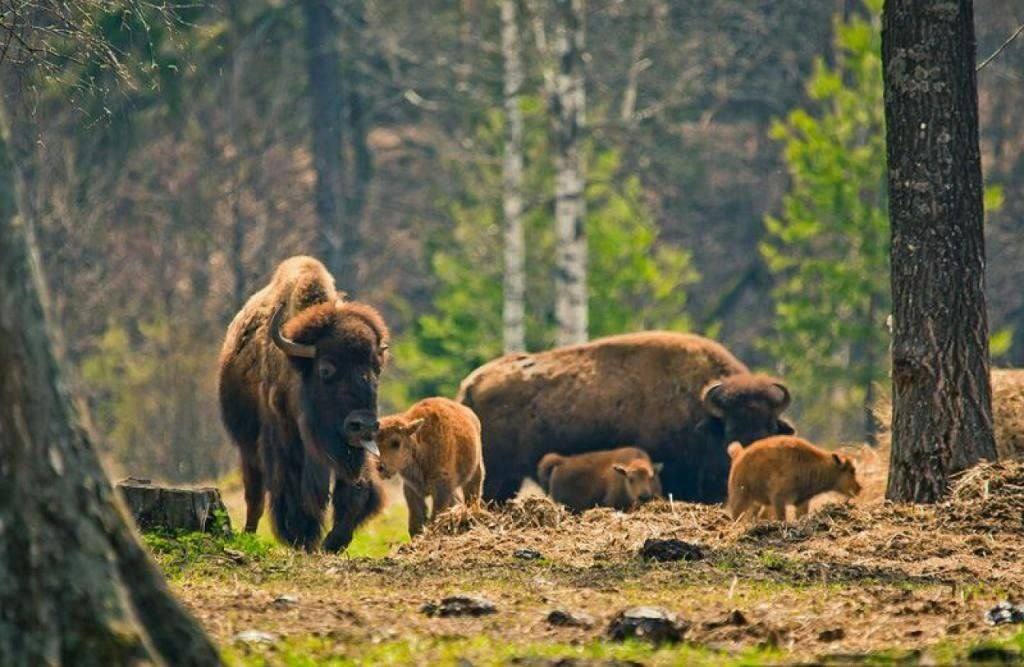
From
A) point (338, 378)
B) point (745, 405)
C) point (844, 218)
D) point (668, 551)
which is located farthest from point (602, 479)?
point (844, 218)

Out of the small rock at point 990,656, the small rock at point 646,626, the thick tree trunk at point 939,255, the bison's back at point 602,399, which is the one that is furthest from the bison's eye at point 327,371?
the small rock at point 990,656

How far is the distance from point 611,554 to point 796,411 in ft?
78.0

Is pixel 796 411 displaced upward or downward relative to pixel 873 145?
downward

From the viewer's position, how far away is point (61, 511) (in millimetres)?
5844

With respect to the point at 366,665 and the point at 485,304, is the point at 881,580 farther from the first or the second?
the point at 485,304

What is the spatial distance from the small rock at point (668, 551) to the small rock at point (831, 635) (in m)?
2.47

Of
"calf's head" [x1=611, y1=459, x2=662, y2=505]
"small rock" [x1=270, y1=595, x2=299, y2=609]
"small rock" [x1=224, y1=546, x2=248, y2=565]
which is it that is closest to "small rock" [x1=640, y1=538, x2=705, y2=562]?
"small rock" [x1=224, y1=546, x2=248, y2=565]

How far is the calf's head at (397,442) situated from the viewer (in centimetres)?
1305

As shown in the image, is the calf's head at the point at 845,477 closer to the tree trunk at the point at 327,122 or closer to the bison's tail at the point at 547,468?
the bison's tail at the point at 547,468

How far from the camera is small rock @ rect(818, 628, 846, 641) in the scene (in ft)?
25.8

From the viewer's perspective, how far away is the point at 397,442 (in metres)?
13.1

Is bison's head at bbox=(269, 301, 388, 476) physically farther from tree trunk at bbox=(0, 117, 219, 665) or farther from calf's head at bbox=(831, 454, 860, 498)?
tree trunk at bbox=(0, 117, 219, 665)

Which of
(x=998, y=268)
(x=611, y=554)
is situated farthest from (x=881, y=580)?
(x=998, y=268)

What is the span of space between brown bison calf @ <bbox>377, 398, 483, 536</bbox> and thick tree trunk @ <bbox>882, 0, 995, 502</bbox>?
2.90m
